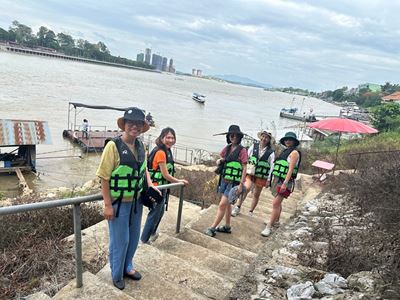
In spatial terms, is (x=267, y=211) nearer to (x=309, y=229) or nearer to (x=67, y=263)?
(x=309, y=229)

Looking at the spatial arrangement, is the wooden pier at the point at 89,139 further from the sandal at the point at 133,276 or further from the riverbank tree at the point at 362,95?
the riverbank tree at the point at 362,95

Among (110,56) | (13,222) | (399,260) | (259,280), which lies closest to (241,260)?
(259,280)

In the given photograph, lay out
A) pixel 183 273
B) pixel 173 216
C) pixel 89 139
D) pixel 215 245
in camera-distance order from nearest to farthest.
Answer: pixel 183 273, pixel 215 245, pixel 173 216, pixel 89 139

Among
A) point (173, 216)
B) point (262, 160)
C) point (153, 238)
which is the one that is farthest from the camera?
point (173, 216)

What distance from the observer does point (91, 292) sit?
2.52m

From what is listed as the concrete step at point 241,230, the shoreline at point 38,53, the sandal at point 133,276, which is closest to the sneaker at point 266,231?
the concrete step at point 241,230

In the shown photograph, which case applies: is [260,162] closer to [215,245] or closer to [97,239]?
[215,245]

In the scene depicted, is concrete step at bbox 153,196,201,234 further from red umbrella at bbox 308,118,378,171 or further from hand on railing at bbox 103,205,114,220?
red umbrella at bbox 308,118,378,171

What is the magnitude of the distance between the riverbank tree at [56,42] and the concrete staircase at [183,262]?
5126 inches

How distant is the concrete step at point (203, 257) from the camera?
3.45 metres

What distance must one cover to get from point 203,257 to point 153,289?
949mm

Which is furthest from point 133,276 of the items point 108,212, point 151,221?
point 151,221

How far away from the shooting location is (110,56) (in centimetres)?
14925

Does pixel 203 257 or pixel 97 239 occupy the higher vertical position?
pixel 203 257
